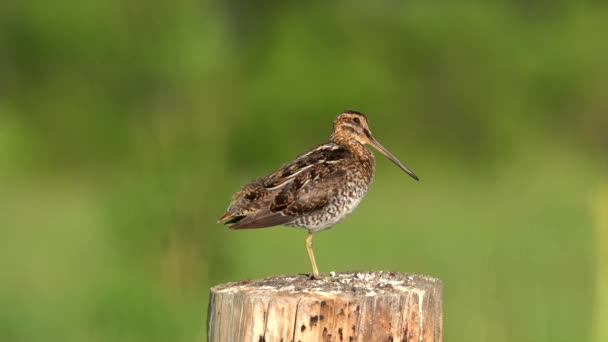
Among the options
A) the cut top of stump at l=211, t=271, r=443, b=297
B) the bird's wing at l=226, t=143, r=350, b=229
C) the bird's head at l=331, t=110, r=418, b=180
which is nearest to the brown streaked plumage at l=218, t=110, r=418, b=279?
the bird's wing at l=226, t=143, r=350, b=229

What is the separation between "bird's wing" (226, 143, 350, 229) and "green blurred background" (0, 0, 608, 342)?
1409 millimetres

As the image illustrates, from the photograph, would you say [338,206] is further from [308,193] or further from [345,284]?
[345,284]

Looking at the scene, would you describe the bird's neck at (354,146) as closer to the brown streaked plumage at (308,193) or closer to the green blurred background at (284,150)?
the brown streaked plumage at (308,193)

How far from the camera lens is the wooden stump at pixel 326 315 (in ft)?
16.8

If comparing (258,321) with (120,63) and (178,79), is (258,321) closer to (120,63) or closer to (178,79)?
(178,79)

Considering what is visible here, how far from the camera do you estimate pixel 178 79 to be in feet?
55.6

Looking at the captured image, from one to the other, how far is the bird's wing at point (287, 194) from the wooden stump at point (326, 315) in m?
1.14

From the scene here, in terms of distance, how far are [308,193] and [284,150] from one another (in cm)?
2046

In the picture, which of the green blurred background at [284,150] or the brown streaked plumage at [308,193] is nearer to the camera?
the brown streaked plumage at [308,193]

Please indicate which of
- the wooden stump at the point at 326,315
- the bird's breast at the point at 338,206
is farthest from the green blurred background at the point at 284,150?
the wooden stump at the point at 326,315

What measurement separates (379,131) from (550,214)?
14736 millimetres

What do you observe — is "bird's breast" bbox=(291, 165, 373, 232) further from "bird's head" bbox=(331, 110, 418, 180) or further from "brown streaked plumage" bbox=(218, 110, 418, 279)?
"bird's head" bbox=(331, 110, 418, 180)

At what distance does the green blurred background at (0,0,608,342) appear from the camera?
12.8m

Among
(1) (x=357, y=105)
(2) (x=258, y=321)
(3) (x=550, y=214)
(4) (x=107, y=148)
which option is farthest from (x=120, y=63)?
(2) (x=258, y=321)
